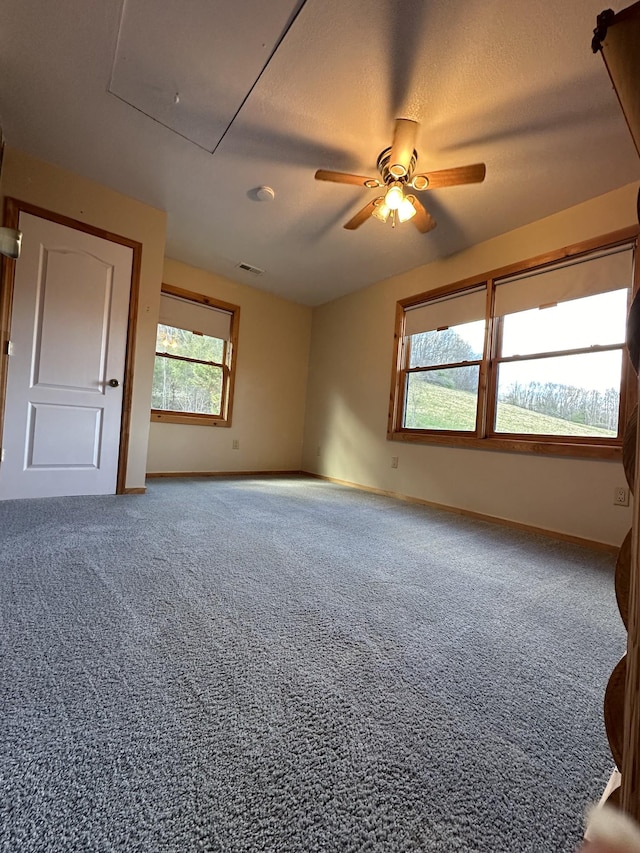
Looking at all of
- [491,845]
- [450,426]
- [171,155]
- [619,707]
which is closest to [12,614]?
[491,845]

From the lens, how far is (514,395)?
9.62 feet

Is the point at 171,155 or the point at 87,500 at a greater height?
the point at 171,155

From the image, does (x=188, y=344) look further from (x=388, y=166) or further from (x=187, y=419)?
(x=388, y=166)

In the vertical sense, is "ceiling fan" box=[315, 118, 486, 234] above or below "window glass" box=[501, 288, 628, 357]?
above

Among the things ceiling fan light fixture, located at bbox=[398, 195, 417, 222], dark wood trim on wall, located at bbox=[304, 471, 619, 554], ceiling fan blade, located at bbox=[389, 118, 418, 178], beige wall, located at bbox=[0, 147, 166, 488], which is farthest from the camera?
beige wall, located at bbox=[0, 147, 166, 488]

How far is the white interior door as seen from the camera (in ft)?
8.28

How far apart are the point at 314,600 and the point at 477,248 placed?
329cm

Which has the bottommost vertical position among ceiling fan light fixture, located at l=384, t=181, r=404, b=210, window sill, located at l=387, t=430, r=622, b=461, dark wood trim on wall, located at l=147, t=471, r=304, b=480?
dark wood trim on wall, located at l=147, t=471, r=304, b=480

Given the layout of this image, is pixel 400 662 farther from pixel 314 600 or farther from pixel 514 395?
pixel 514 395

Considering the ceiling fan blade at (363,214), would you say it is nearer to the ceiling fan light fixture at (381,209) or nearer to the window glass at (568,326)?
the ceiling fan light fixture at (381,209)

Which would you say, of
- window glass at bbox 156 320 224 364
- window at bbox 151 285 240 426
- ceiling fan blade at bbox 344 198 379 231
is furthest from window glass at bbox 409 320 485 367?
window glass at bbox 156 320 224 364

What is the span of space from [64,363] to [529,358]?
3700 mm

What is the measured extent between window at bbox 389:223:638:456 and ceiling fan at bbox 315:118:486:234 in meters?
1.19

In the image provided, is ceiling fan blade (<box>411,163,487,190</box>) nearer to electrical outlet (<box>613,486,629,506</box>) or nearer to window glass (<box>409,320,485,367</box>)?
window glass (<box>409,320,485,367</box>)
